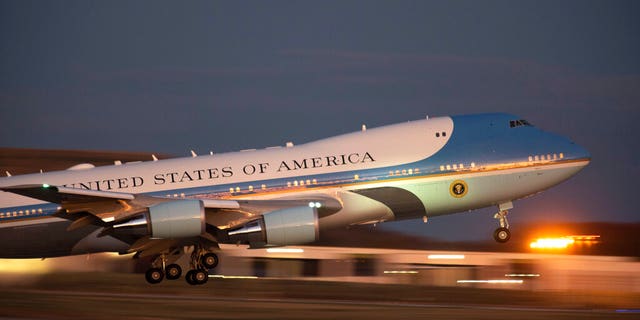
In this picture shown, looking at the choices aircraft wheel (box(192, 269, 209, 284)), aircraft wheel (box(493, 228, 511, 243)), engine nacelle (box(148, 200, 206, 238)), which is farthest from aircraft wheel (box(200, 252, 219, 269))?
aircraft wheel (box(493, 228, 511, 243))

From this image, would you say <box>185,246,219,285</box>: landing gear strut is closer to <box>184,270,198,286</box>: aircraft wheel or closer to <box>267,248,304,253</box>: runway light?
<box>184,270,198,286</box>: aircraft wheel

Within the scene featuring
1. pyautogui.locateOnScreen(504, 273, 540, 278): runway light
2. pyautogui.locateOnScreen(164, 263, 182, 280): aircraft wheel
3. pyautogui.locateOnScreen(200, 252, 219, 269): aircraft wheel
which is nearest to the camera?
pyautogui.locateOnScreen(200, 252, 219, 269): aircraft wheel

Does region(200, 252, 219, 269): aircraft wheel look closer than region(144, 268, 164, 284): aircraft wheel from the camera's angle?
Yes

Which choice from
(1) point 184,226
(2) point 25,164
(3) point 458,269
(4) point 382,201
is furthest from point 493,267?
(2) point 25,164

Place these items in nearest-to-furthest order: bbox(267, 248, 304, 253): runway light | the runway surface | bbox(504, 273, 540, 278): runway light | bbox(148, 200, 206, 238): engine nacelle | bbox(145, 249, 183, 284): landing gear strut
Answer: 1. the runway surface
2. bbox(148, 200, 206, 238): engine nacelle
3. bbox(145, 249, 183, 284): landing gear strut
4. bbox(504, 273, 540, 278): runway light
5. bbox(267, 248, 304, 253): runway light

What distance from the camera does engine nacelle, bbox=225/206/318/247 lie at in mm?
33438

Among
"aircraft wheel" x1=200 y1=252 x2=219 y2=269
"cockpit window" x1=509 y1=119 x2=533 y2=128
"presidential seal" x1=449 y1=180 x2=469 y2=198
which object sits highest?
"cockpit window" x1=509 y1=119 x2=533 y2=128

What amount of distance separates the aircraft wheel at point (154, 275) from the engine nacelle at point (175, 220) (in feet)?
13.5

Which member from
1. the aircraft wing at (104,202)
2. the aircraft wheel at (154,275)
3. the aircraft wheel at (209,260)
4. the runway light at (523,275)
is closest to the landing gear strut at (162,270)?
the aircraft wheel at (154,275)

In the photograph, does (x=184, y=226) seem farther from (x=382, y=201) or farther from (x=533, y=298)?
(x=533, y=298)

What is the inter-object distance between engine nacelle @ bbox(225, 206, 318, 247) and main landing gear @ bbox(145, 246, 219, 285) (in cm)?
307

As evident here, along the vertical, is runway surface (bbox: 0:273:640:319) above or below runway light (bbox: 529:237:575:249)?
below

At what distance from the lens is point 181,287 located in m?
46.0

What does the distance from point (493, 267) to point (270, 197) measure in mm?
21634
